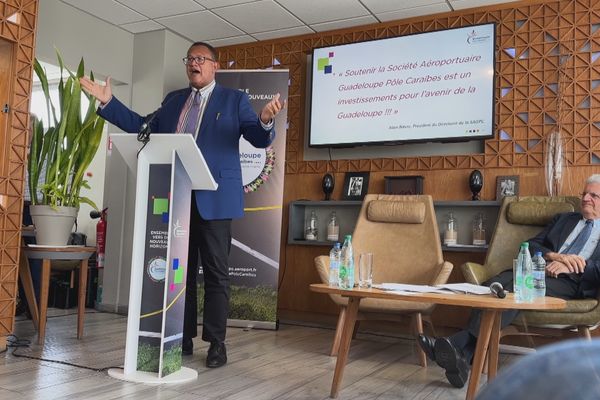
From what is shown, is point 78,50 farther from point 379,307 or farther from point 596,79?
point 596,79

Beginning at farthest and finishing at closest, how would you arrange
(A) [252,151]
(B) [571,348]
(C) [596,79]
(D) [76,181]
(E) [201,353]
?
(A) [252,151] → (C) [596,79] → (D) [76,181] → (E) [201,353] → (B) [571,348]

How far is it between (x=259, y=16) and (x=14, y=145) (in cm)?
222

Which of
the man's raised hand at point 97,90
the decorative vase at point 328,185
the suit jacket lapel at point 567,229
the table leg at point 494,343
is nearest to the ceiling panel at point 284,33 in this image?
the decorative vase at point 328,185

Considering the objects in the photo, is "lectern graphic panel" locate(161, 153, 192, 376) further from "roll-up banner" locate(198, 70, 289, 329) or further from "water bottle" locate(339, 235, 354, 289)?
"roll-up banner" locate(198, 70, 289, 329)

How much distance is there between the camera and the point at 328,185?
14.3 feet

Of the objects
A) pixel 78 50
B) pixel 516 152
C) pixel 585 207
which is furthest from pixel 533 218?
pixel 78 50

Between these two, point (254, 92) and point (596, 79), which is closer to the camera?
point (596, 79)

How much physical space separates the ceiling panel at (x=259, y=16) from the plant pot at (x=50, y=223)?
6.81 feet

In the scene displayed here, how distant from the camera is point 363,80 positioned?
14.1ft

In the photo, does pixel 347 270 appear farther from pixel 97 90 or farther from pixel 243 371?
pixel 97 90

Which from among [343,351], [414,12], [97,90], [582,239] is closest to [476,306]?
[343,351]

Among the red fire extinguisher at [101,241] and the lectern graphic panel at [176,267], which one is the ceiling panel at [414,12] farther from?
the red fire extinguisher at [101,241]

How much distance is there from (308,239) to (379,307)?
4.87 feet

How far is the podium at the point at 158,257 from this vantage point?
2.25m
